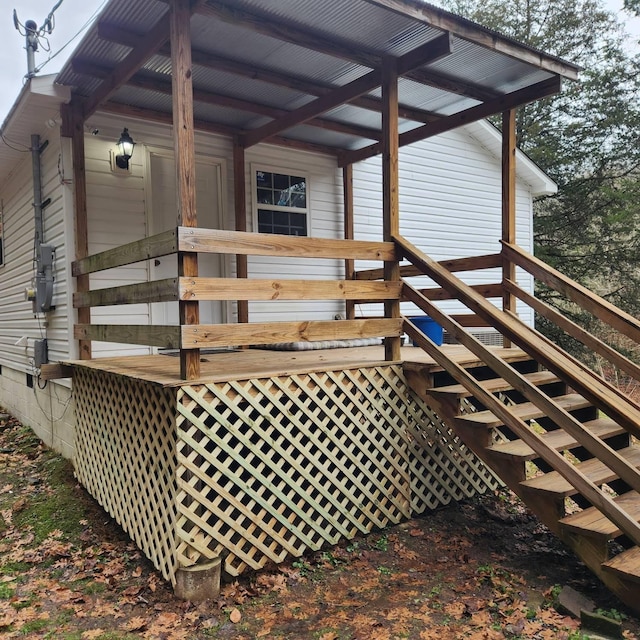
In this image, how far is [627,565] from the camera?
276 cm

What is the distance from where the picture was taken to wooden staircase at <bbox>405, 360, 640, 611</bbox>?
286 centimetres

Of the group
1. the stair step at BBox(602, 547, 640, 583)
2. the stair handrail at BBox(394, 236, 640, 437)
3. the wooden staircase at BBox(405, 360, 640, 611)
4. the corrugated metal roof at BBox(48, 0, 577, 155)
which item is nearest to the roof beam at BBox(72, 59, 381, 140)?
the corrugated metal roof at BBox(48, 0, 577, 155)

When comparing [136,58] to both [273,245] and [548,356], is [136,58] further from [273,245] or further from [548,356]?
[548,356]

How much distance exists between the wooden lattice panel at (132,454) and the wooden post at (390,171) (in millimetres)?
1878

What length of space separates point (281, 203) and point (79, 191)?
2580mm

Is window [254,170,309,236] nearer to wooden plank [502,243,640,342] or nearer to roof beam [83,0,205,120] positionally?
roof beam [83,0,205,120]

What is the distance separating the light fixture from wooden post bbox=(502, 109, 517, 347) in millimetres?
3788

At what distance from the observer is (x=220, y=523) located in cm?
334

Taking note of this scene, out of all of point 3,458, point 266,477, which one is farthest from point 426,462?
point 3,458

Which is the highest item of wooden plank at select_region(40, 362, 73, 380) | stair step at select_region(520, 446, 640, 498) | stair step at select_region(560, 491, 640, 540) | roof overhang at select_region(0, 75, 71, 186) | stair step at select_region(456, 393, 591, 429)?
roof overhang at select_region(0, 75, 71, 186)

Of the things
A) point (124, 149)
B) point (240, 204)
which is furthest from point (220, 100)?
point (240, 204)

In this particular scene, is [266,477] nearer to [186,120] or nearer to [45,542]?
[45,542]

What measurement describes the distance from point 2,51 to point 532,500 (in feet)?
154

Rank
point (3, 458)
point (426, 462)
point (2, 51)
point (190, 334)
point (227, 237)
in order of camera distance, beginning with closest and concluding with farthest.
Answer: point (190, 334) → point (227, 237) → point (426, 462) → point (3, 458) → point (2, 51)
